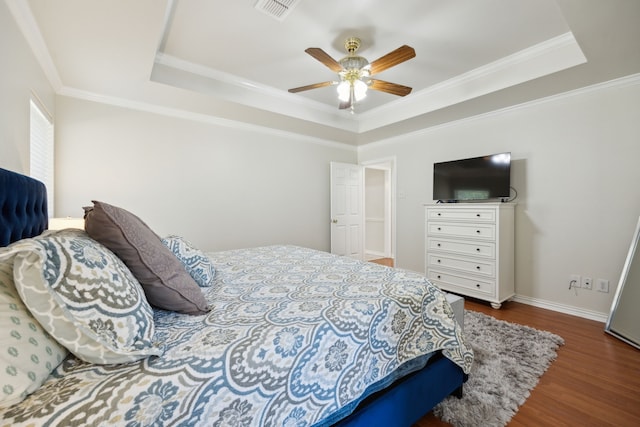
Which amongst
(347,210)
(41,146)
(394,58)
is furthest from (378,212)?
(41,146)

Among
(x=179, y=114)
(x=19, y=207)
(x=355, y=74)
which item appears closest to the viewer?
(x=19, y=207)

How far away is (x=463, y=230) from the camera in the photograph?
10.8 feet

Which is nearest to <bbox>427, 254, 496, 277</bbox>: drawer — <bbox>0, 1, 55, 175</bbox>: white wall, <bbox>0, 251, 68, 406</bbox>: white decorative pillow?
<bbox>0, 251, 68, 406</bbox>: white decorative pillow

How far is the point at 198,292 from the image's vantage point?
1.19 m

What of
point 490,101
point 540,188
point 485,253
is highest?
point 490,101

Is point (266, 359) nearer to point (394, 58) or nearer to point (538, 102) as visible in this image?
point (394, 58)

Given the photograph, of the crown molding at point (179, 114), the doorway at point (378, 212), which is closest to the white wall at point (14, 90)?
the crown molding at point (179, 114)

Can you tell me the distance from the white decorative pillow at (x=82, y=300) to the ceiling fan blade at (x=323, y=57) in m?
1.89

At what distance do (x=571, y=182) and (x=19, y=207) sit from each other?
178 inches

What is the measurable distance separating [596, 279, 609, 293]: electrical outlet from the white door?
10.6 feet

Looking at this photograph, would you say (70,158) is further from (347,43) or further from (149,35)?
(347,43)

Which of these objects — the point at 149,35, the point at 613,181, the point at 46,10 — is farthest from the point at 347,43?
the point at 613,181

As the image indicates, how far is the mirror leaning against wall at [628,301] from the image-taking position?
230 centimetres

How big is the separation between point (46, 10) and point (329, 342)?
105 inches
